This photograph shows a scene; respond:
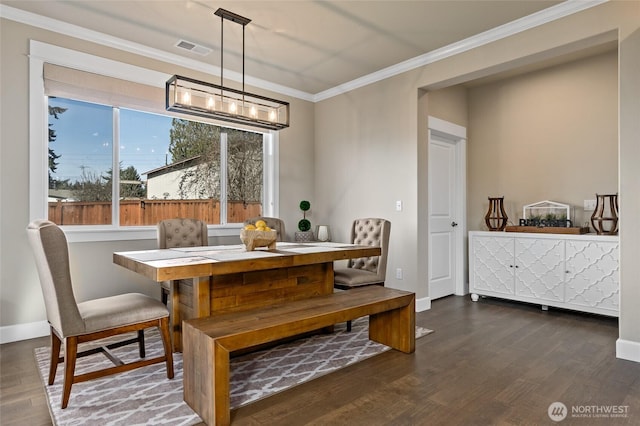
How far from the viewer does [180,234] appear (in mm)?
3670

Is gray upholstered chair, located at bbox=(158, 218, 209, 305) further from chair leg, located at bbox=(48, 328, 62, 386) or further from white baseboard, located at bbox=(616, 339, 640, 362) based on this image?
white baseboard, located at bbox=(616, 339, 640, 362)

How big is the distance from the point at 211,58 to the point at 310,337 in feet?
9.98

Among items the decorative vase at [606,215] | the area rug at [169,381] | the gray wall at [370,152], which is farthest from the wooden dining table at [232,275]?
the decorative vase at [606,215]

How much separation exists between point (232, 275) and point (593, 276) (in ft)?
11.4

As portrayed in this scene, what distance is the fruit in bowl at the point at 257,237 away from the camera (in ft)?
9.68

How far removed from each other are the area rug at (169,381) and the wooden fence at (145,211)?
121 cm

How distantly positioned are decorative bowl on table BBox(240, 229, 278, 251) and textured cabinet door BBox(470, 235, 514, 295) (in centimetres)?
284

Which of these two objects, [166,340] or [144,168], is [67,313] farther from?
[144,168]

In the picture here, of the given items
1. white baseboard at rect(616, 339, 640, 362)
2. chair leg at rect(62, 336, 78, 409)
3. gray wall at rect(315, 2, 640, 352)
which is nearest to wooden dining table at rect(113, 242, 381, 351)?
chair leg at rect(62, 336, 78, 409)

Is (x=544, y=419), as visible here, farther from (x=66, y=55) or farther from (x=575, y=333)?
(x=66, y=55)

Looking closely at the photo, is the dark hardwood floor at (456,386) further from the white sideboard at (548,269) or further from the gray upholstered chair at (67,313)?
the white sideboard at (548,269)

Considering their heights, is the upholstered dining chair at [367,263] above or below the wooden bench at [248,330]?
above

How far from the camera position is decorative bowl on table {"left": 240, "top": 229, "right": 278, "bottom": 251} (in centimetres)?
295

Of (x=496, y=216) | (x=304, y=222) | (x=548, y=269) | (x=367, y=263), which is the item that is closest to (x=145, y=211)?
(x=304, y=222)
